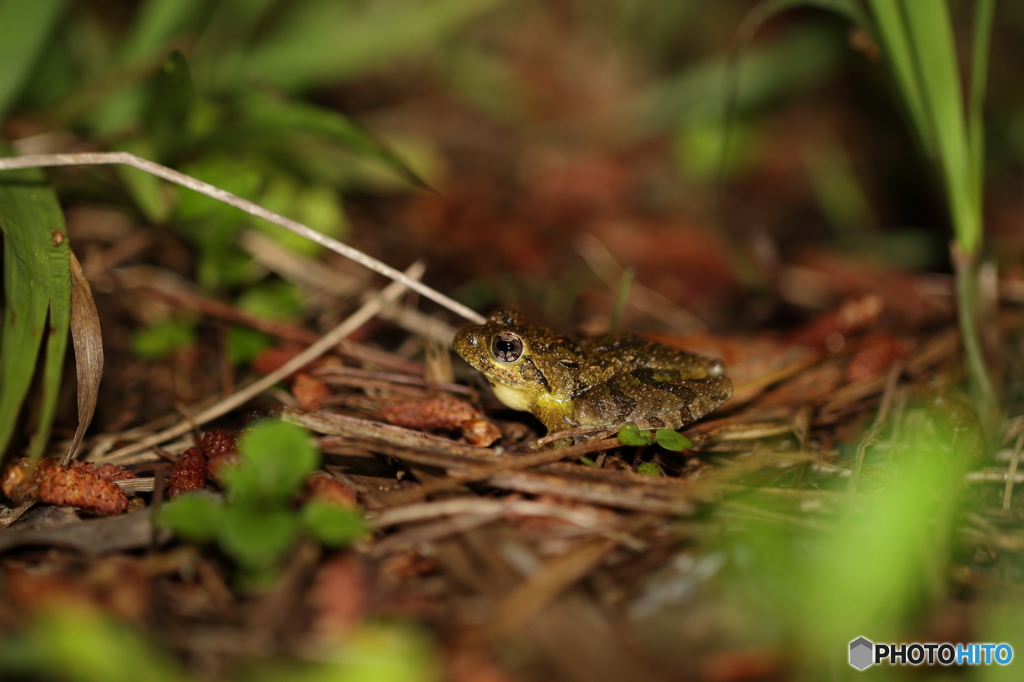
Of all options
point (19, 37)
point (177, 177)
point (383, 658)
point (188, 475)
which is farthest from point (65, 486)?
point (19, 37)

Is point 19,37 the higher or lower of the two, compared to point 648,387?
higher

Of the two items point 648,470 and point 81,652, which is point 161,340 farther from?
point 648,470

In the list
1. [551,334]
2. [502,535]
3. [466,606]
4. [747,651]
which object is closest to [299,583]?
[466,606]

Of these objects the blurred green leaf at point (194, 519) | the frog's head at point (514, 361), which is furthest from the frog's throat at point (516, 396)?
the blurred green leaf at point (194, 519)

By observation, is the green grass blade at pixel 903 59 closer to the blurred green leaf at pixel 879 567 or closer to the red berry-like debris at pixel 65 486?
the blurred green leaf at pixel 879 567

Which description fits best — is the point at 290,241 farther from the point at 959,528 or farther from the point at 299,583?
the point at 959,528

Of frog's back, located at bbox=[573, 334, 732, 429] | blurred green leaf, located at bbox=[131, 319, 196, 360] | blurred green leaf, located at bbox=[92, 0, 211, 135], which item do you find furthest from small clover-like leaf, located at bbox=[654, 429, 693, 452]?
blurred green leaf, located at bbox=[92, 0, 211, 135]
